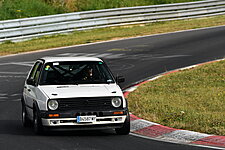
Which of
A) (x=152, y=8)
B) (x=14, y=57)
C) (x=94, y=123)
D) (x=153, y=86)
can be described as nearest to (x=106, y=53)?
(x=14, y=57)

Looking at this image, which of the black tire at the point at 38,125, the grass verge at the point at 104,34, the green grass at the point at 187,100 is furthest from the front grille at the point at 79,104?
the grass verge at the point at 104,34

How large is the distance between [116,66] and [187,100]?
7.61 meters

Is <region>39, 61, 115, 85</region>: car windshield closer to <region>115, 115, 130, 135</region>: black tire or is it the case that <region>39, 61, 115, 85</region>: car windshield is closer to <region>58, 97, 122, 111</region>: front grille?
<region>58, 97, 122, 111</region>: front grille

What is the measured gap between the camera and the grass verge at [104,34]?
28406 millimetres

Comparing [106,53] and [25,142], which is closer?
[25,142]

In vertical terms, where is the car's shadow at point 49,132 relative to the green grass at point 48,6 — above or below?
below

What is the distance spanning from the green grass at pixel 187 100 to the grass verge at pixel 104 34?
35.5 feet

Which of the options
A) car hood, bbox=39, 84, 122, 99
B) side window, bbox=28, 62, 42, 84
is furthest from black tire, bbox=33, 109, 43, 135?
side window, bbox=28, 62, 42, 84

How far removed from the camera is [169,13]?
37.8 meters

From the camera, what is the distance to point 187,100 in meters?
14.2

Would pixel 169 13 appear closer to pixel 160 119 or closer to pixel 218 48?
pixel 218 48

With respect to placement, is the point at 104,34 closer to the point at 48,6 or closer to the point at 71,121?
the point at 48,6

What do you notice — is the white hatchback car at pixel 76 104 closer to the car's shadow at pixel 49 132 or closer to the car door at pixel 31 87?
the car door at pixel 31 87

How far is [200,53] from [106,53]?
3.92m
